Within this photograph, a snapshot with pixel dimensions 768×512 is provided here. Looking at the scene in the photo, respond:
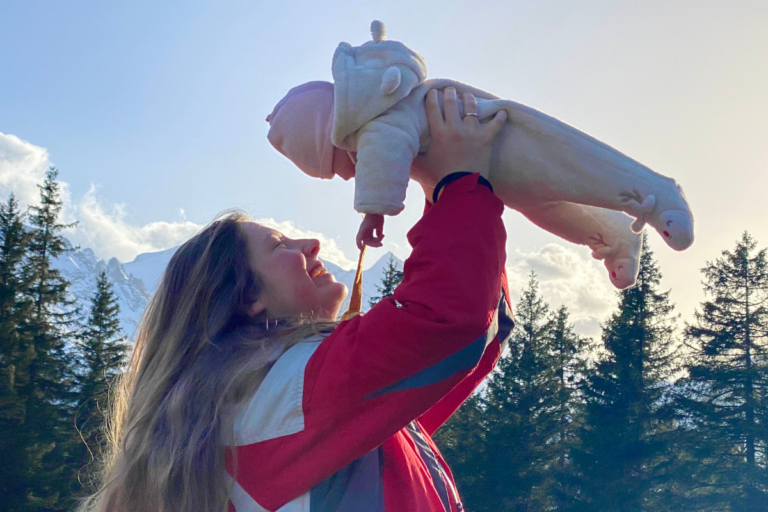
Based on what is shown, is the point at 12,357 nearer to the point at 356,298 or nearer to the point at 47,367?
the point at 47,367

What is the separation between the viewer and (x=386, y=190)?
6.17 feet

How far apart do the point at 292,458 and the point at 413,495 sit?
35 cm

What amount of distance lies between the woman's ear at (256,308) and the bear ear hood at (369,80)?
61 cm

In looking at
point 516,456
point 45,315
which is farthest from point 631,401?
point 45,315

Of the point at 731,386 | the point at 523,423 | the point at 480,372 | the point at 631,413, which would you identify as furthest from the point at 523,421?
the point at 480,372

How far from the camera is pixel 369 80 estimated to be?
1.95 meters

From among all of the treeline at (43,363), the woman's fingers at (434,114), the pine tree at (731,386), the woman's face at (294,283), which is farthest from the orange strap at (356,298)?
the pine tree at (731,386)

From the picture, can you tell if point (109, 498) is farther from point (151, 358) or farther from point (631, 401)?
point (631, 401)

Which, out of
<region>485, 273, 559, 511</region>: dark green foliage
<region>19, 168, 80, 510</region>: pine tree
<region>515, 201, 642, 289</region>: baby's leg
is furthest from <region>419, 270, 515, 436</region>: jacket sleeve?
<region>485, 273, 559, 511</region>: dark green foliage

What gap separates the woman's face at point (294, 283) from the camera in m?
2.18

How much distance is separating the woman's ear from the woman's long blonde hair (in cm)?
2

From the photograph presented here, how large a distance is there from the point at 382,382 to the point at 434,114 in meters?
0.84

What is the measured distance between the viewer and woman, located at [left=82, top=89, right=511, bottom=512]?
1.66 meters

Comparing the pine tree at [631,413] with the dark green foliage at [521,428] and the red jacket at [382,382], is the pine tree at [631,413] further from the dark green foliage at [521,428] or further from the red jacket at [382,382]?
the red jacket at [382,382]
